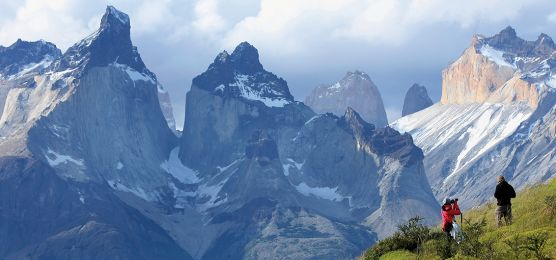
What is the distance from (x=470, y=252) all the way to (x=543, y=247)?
3.54m

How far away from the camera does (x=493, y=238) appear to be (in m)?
46.9

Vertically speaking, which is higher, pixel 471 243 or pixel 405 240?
pixel 405 240

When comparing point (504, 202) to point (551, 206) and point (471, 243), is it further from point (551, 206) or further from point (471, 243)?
point (471, 243)

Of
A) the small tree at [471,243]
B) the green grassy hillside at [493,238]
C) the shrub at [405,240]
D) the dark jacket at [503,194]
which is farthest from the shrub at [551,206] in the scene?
the shrub at [405,240]

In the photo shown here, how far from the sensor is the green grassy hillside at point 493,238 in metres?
41.1

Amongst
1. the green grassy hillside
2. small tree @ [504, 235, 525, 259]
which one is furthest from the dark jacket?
small tree @ [504, 235, 525, 259]

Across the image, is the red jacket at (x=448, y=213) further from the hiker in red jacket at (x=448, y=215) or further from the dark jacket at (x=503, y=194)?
the dark jacket at (x=503, y=194)

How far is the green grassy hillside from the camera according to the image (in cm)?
4106

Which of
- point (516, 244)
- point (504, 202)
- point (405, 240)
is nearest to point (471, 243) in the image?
point (516, 244)

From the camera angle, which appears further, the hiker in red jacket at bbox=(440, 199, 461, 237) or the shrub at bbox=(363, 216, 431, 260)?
the shrub at bbox=(363, 216, 431, 260)

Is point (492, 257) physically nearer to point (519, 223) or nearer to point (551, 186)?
point (519, 223)

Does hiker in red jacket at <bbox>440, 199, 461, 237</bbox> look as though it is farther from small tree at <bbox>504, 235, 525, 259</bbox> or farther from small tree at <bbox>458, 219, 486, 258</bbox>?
small tree at <bbox>504, 235, 525, 259</bbox>

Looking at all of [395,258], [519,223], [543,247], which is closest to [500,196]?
[519,223]

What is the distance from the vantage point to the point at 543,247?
40406mm
